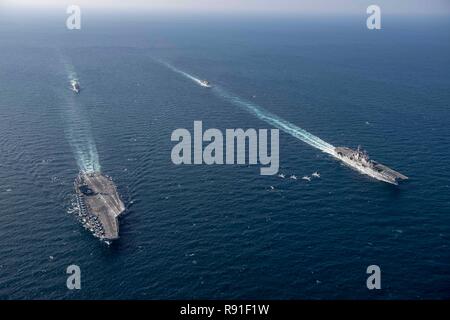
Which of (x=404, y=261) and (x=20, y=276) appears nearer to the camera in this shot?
(x=20, y=276)

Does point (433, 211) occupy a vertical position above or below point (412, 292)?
above

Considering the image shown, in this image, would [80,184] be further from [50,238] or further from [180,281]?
[180,281]

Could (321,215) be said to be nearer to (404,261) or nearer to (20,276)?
(404,261)
